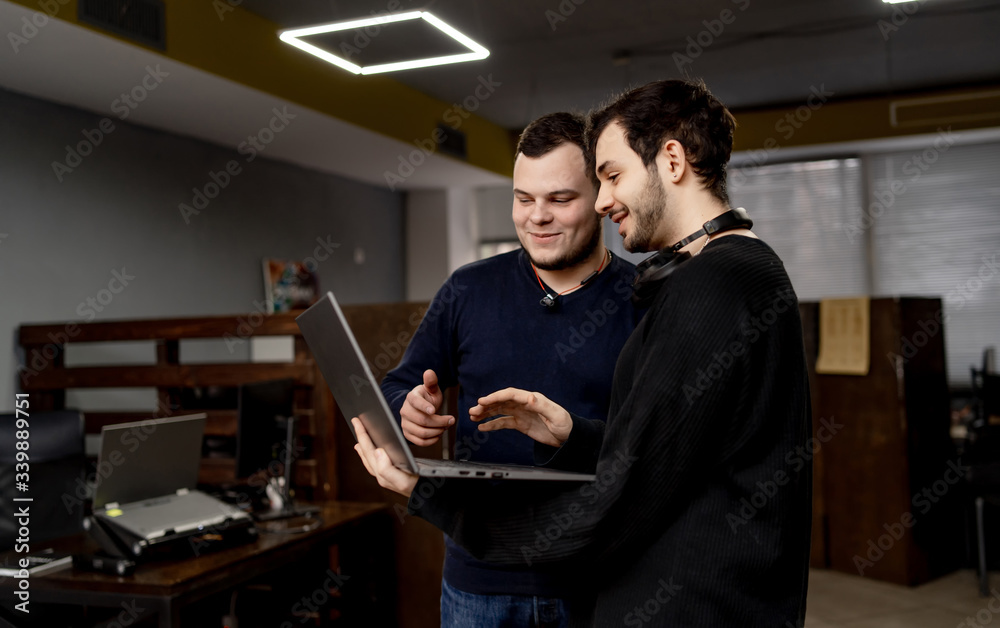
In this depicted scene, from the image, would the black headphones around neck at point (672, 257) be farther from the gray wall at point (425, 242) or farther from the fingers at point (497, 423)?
the gray wall at point (425, 242)

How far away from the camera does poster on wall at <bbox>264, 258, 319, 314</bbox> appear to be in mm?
6379

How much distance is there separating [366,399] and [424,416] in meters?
0.31

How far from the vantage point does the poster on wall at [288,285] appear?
6379mm

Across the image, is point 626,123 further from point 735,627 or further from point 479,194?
point 479,194

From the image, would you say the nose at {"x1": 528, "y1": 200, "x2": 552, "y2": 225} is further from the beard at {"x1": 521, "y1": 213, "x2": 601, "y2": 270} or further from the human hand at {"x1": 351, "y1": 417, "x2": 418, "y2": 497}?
the human hand at {"x1": 351, "y1": 417, "x2": 418, "y2": 497}

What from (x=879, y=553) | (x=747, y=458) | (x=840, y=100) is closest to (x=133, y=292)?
(x=879, y=553)

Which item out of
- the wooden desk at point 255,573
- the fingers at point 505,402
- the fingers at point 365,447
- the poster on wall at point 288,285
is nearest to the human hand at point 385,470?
the fingers at point 365,447

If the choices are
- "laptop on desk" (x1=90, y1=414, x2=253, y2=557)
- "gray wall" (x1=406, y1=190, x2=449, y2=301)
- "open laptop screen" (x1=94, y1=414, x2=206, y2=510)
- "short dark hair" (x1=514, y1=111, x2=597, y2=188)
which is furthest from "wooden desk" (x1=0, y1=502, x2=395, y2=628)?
"gray wall" (x1=406, y1=190, x2=449, y2=301)

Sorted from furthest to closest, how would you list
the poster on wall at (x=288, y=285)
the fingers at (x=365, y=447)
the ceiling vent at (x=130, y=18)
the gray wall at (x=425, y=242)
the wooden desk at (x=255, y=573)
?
1. the gray wall at (x=425, y=242)
2. the poster on wall at (x=288, y=285)
3. the ceiling vent at (x=130, y=18)
4. the wooden desk at (x=255, y=573)
5. the fingers at (x=365, y=447)

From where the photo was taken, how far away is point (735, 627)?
0.96m

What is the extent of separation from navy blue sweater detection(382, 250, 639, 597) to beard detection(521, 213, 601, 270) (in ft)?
0.17

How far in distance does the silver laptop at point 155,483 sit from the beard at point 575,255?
4.50ft

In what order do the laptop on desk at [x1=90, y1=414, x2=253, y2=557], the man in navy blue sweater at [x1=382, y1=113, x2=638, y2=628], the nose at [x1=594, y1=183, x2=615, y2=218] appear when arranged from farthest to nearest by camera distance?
the laptop on desk at [x1=90, y1=414, x2=253, y2=557] → the man in navy blue sweater at [x1=382, y1=113, x2=638, y2=628] → the nose at [x1=594, y1=183, x2=615, y2=218]

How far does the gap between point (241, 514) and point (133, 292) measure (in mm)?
3253
